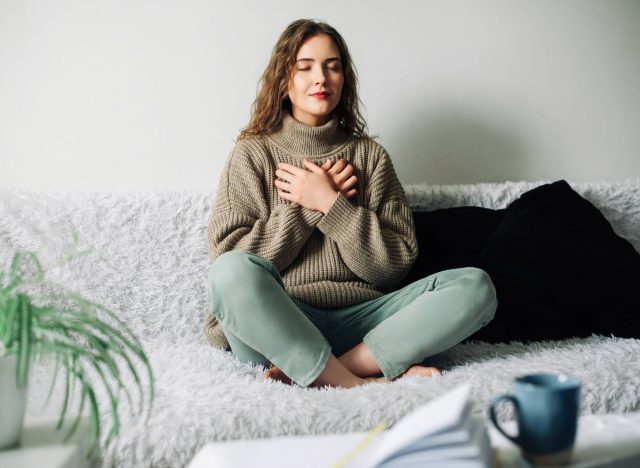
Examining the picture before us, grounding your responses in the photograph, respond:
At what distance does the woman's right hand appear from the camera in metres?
1.55

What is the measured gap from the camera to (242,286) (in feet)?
3.92

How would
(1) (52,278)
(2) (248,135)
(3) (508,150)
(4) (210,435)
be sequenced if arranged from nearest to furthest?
(4) (210,435), (1) (52,278), (2) (248,135), (3) (508,150)

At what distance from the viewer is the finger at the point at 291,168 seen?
1532mm

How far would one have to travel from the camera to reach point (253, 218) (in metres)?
1.51

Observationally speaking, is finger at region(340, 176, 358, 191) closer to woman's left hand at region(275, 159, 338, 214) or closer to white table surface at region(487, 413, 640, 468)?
woman's left hand at region(275, 159, 338, 214)

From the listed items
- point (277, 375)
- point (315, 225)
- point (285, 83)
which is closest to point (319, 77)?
point (285, 83)

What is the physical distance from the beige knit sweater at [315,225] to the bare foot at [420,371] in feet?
0.80

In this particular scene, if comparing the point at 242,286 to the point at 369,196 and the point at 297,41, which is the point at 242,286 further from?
the point at 297,41

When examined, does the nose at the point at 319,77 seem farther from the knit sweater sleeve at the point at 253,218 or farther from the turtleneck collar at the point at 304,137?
the knit sweater sleeve at the point at 253,218

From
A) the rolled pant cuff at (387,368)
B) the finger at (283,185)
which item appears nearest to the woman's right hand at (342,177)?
the finger at (283,185)

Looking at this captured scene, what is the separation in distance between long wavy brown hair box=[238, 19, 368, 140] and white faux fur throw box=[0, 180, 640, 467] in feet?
0.78

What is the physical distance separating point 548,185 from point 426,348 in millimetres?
707

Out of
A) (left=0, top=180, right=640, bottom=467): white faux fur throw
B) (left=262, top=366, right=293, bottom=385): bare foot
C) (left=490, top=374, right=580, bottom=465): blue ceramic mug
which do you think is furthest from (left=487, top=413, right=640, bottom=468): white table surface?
(left=262, top=366, right=293, bottom=385): bare foot

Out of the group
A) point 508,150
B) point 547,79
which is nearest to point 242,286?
point 508,150
